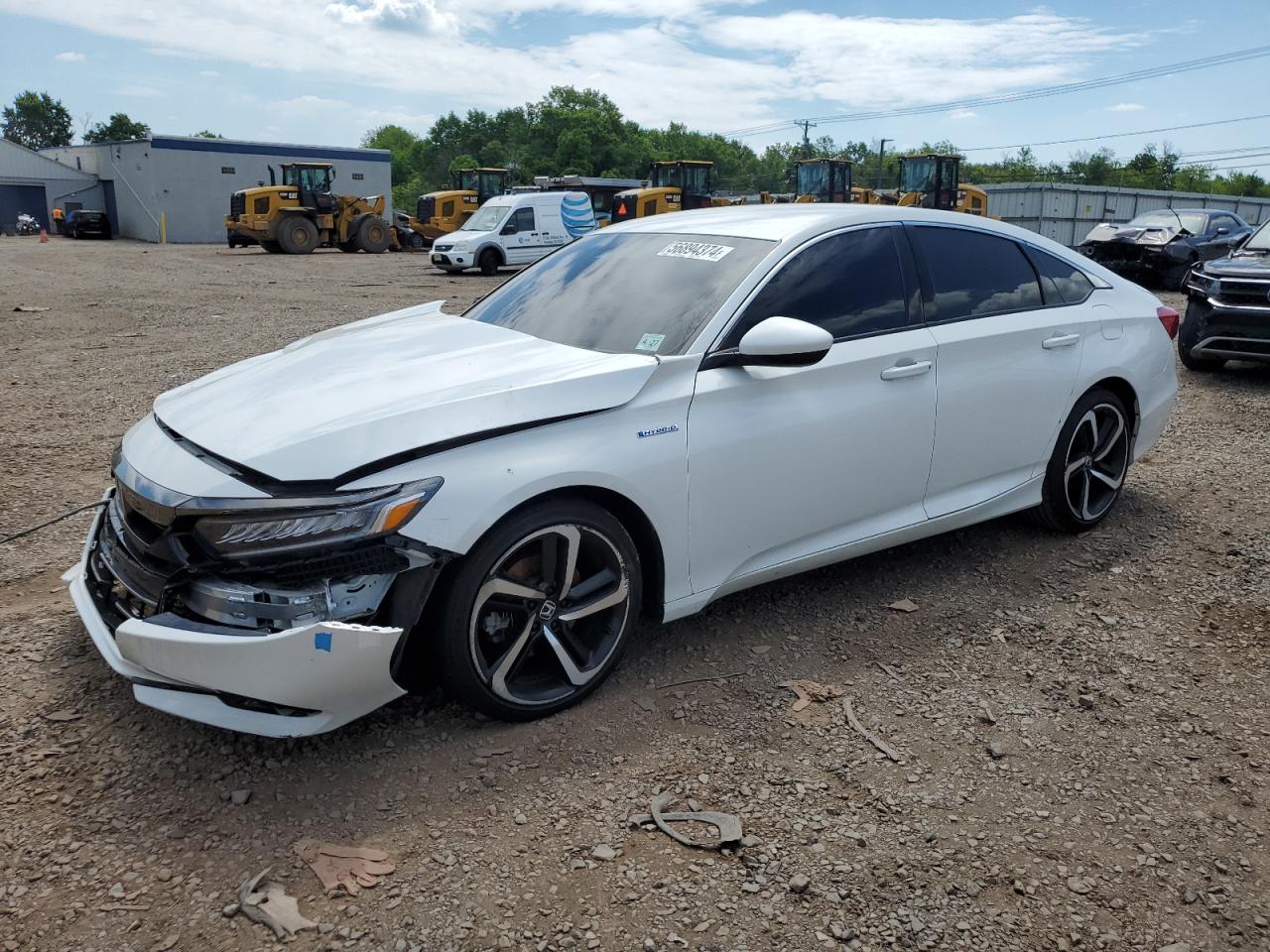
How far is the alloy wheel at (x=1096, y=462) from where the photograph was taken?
4828 mm

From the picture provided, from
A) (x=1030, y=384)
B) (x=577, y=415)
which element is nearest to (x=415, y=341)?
(x=577, y=415)

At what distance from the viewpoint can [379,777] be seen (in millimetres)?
2943

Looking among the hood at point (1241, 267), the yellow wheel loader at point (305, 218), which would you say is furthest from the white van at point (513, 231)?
Answer: the hood at point (1241, 267)

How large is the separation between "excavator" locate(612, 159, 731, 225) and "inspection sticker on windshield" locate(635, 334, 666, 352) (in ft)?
79.8

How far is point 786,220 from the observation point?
4.03 m

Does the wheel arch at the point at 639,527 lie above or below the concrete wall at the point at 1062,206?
below

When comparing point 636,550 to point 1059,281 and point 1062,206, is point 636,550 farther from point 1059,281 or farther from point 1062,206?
point 1062,206

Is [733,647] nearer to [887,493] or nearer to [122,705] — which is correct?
[887,493]

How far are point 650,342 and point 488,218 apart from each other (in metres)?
22.6

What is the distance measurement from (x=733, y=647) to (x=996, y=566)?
62.5 inches

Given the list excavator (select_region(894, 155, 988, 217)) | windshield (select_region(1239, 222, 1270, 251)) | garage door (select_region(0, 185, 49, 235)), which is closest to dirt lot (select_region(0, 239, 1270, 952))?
windshield (select_region(1239, 222, 1270, 251))

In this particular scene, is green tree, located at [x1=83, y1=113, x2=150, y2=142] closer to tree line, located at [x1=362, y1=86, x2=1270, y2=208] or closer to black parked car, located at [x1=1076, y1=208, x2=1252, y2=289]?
tree line, located at [x1=362, y1=86, x2=1270, y2=208]

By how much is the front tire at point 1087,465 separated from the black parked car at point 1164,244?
1478 centimetres

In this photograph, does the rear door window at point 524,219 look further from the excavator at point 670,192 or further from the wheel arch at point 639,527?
the wheel arch at point 639,527
